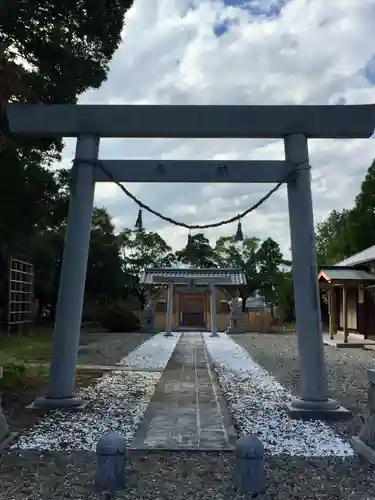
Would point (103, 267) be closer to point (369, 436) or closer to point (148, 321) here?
point (148, 321)

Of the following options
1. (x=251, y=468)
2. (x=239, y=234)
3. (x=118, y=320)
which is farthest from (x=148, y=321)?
(x=251, y=468)

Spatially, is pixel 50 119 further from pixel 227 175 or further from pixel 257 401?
pixel 257 401

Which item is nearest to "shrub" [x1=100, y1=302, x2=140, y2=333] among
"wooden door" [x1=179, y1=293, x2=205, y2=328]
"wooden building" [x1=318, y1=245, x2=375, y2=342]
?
"wooden door" [x1=179, y1=293, x2=205, y2=328]

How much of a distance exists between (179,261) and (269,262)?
710 cm

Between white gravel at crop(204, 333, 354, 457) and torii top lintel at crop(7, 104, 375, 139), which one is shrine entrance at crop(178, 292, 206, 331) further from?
torii top lintel at crop(7, 104, 375, 139)

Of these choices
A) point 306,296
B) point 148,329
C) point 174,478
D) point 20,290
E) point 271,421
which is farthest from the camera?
point 148,329

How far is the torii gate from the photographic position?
21.7 ft

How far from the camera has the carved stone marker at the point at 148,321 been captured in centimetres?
2623

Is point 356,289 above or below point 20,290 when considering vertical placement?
above

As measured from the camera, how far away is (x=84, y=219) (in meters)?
6.87

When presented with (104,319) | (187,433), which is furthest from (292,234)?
(104,319)

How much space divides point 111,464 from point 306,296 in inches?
132

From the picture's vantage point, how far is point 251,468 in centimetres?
386

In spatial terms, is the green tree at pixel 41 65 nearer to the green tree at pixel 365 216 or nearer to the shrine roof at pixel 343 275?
the shrine roof at pixel 343 275
